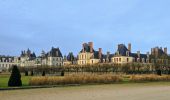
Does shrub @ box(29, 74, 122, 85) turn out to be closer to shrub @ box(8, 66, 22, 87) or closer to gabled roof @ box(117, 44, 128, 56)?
shrub @ box(8, 66, 22, 87)

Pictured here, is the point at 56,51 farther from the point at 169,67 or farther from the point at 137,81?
the point at 137,81

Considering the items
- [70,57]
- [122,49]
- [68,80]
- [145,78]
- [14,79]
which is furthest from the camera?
[70,57]

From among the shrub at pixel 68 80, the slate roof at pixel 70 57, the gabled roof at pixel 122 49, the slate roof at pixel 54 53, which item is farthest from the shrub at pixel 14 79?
the slate roof at pixel 54 53

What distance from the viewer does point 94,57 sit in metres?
106

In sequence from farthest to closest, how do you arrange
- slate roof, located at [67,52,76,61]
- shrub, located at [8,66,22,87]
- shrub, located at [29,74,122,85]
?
slate roof, located at [67,52,76,61]
shrub, located at [29,74,122,85]
shrub, located at [8,66,22,87]

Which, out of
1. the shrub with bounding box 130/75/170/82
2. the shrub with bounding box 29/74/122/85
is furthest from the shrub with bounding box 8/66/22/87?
the shrub with bounding box 130/75/170/82

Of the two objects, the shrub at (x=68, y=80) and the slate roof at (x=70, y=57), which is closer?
the shrub at (x=68, y=80)

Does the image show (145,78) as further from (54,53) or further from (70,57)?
(54,53)

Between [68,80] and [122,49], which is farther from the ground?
[122,49]

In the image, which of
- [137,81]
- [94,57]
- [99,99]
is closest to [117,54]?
[94,57]

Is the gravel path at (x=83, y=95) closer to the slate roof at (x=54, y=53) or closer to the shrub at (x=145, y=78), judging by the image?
the shrub at (x=145, y=78)

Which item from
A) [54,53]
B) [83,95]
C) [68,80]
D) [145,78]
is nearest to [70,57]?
[54,53]

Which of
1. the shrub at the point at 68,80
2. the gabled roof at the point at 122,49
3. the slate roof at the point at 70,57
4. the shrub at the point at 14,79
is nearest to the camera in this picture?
the shrub at the point at 14,79

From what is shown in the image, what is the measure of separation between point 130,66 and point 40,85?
4484cm
